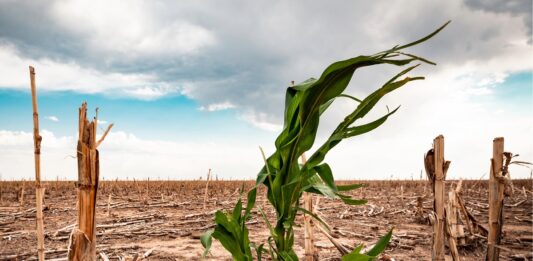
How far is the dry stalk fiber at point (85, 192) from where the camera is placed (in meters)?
1.69

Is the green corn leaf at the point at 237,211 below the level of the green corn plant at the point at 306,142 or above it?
below

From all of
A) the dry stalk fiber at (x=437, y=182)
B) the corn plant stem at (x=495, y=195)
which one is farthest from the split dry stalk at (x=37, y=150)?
the corn plant stem at (x=495, y=195)

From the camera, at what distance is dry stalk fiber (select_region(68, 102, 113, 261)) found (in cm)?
169

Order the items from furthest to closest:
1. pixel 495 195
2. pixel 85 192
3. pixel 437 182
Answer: pixel 495 195, pixel 437 182, pixel 85 192

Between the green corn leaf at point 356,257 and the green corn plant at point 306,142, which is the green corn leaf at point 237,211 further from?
the green corn leaf at point 356,257

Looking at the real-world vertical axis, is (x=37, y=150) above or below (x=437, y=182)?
above

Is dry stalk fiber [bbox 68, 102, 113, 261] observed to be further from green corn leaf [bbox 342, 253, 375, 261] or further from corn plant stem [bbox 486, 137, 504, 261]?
corn plant stem [bbox 486, 137, 504, 261]

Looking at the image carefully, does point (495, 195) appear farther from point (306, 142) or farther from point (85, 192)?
point (85, 192)

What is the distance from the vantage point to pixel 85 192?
67.1 inches

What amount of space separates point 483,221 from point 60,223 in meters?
11.6

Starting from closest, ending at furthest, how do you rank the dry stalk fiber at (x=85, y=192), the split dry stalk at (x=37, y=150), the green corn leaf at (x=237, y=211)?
the green corn leaf at (x=237, y=211) < the dry stalk fiber at (x=85, y=192) < the split dry stalk at (x=37, y=150)

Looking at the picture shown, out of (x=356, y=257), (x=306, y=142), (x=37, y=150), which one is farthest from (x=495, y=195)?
(x=37, y=150)

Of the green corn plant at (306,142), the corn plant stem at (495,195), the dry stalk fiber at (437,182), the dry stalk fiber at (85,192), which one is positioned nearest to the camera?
the green corn plant at (306,142)

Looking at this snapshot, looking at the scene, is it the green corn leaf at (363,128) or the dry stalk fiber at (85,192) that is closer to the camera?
the green corn leaf at (363,128)
